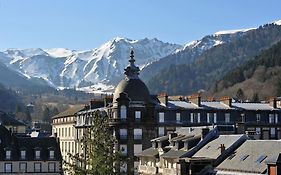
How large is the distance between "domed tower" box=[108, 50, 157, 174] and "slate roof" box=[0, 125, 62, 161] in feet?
54.6

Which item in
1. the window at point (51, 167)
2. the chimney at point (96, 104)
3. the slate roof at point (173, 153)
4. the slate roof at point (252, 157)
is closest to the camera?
the slate roof at point (252, 157)

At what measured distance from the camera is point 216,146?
65.9 metres

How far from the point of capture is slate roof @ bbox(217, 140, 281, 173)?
5453 centimetres

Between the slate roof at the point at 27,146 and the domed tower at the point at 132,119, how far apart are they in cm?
1664

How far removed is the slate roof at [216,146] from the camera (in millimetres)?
63656

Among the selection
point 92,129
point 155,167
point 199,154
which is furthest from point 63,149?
point 92,129

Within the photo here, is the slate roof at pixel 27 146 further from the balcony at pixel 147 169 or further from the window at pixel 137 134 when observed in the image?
the balcony at pixel 147 169

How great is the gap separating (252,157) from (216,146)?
846 centimetres

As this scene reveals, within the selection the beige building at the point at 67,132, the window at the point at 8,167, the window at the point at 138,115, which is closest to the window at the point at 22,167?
the window at the point at 8,167

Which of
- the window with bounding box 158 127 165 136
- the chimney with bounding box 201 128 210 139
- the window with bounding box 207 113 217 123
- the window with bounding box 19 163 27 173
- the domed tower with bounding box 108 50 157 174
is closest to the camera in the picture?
the chimney with bounding box 201 128 210 139

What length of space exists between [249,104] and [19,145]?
3774 centimetres

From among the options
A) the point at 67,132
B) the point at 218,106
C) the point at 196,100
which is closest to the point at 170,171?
the point at 196,100

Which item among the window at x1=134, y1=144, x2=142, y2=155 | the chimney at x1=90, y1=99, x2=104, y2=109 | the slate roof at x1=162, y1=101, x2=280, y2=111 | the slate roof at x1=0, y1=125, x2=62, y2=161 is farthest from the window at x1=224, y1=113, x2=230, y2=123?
the slate roof at x1=0, y1=125, x2=62, y2=161

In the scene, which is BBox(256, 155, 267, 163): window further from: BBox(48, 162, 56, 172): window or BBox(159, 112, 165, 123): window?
BBox(48, 162, 56, 172): window
